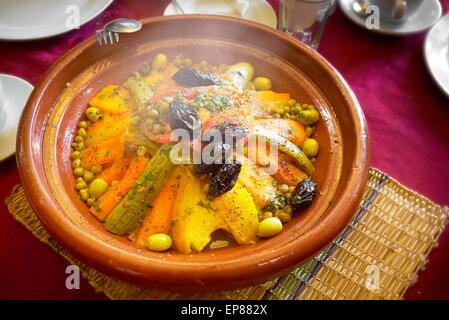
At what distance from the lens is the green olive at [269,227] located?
5.82 feet

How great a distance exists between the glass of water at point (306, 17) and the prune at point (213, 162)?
1299mm

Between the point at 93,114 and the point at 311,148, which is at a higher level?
the point at 93,114

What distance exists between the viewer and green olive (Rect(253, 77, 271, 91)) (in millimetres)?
2289

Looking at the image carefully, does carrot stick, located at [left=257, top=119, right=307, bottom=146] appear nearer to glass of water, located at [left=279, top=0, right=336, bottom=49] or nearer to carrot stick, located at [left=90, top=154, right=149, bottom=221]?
carrot stick, located at [left=90, top=154, right=149, bottom=221]

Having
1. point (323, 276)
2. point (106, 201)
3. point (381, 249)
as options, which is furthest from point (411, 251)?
point (106, 201)

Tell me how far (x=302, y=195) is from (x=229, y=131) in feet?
1.40

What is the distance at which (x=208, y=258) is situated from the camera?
5.30ft

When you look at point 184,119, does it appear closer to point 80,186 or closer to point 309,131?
point 80,186

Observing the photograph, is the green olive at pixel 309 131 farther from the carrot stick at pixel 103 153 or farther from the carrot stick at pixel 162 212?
the carrot stick at pixel 103 153

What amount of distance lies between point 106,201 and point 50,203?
28cm

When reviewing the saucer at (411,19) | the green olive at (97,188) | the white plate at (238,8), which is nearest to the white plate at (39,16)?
the white plate at (238,8)

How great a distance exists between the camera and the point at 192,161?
72.1 inches

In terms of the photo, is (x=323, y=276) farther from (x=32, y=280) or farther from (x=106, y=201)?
(x=32, y=280)

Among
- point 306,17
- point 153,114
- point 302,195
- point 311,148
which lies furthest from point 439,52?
point 153,114
